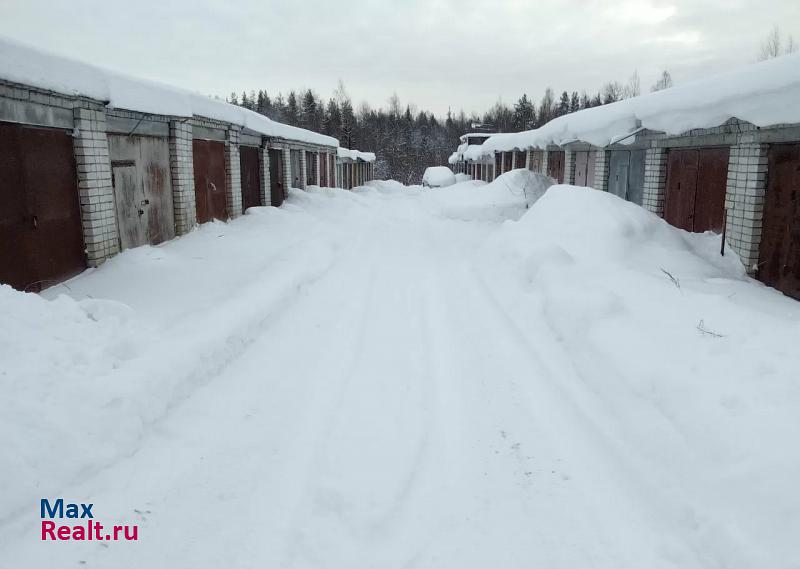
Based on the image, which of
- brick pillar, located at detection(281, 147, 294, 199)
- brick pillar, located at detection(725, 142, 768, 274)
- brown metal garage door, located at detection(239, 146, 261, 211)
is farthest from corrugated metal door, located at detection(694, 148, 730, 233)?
brick pillar, located at detection(281, 147, 294, 199)

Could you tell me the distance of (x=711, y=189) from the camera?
9.98m

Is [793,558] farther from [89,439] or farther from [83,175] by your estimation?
[83,175]

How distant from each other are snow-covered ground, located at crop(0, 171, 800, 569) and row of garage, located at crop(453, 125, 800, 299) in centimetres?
82

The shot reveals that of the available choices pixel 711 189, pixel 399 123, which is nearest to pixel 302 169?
pixel 711 189

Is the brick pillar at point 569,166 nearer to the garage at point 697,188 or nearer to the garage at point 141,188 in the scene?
the garage at point 697,188

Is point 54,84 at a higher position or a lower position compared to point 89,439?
higher

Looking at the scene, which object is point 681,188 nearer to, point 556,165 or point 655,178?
point 655,178

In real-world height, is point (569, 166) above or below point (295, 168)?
below

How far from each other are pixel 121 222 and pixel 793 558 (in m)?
9.73

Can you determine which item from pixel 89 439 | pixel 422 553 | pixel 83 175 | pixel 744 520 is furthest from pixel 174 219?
pixel 744 520

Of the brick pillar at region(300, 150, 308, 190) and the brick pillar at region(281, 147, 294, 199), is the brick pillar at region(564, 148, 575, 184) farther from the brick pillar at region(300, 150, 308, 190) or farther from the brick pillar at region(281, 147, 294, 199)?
the brick pillar at region(300, 150, 308, 190)

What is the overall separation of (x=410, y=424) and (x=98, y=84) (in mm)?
6886

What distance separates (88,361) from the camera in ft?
14.7

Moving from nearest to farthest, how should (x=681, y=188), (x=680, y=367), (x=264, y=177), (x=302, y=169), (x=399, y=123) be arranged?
(x=680, y=367) → (x=681, y=188) → (x=264, y=177) → (x=302, y=169) → (x=399, y=123)
